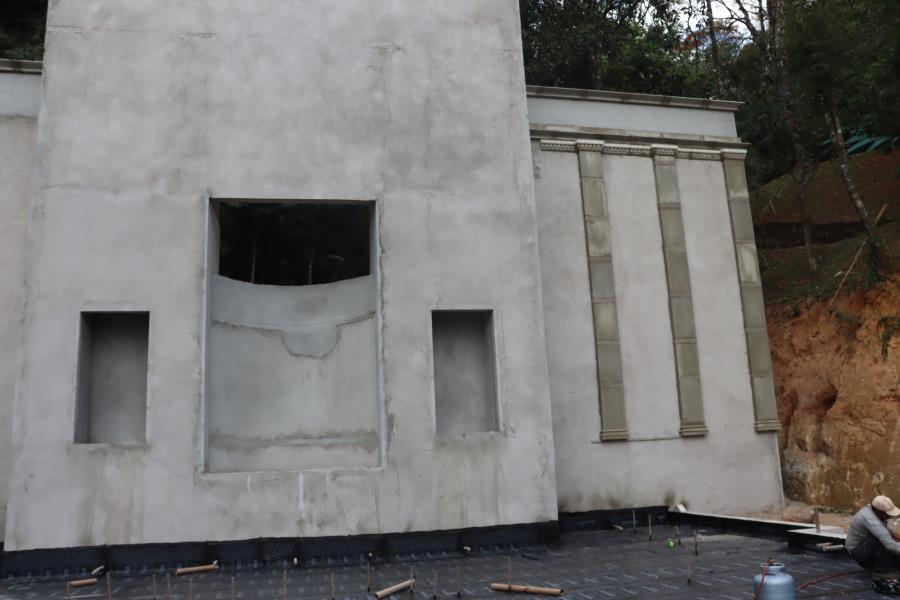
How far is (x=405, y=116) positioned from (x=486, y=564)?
679cm

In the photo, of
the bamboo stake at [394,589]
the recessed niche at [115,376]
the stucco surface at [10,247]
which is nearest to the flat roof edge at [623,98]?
the recessed niche at [115,376]

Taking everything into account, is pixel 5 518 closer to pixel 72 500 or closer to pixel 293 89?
pixel 72 500

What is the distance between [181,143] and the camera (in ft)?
35.7

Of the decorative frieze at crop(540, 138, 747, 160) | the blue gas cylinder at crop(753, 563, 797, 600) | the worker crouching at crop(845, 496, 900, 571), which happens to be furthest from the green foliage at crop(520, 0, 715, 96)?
the blue gas cylinder at crop(753, 563, 797, 600)

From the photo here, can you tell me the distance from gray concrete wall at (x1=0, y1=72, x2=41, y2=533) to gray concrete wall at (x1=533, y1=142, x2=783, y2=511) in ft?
27.4

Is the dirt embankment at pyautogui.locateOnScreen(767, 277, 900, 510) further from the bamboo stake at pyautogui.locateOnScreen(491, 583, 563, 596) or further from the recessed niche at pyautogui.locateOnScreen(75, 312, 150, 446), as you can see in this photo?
the recessed niche at pyautogui.locateOnScreen(75, 312, 150, 446)

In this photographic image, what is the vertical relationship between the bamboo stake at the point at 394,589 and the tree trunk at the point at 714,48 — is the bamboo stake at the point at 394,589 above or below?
below

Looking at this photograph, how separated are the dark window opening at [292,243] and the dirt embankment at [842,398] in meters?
10.9

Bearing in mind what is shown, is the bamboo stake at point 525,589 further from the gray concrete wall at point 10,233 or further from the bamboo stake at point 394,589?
the gray concrete wall at point 10,233

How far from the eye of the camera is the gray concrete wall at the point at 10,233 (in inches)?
416

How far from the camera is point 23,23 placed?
1734 centimetres

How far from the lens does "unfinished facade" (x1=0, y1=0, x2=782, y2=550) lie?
10.1 meters

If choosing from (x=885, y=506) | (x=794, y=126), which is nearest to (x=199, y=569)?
(x=885, y=506)

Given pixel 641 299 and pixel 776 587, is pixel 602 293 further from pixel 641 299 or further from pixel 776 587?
pixel 776 587
